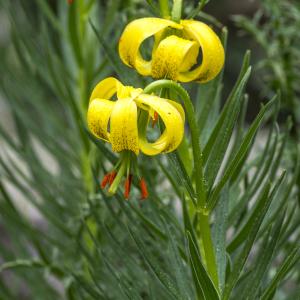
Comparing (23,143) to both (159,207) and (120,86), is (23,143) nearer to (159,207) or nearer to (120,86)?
(159,207)

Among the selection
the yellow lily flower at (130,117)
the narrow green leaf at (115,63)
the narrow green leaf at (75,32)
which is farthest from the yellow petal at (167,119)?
the narrow green leaf at (75,32)

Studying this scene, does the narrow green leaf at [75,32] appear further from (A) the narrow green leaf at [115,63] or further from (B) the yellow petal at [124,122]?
(B) the yellow petal at [124,122]

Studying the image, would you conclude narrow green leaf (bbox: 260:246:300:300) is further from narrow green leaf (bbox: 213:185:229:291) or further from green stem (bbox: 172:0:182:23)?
green stem (bbox: 172:0:182:23)

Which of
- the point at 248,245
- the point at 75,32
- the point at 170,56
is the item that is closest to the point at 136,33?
the point at 170,56

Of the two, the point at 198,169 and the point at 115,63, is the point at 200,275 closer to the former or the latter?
the point at 198,169

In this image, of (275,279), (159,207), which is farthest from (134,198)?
(275,279)
